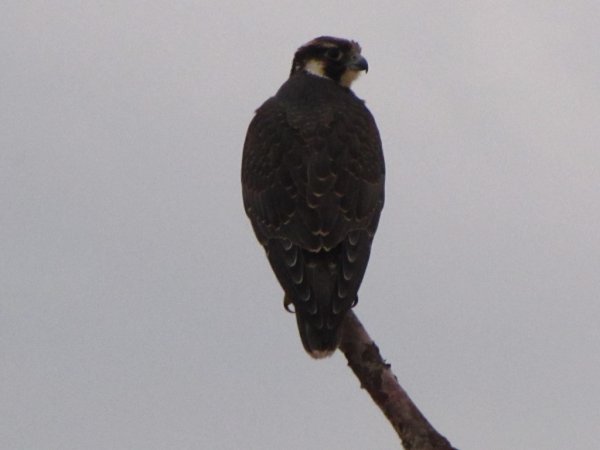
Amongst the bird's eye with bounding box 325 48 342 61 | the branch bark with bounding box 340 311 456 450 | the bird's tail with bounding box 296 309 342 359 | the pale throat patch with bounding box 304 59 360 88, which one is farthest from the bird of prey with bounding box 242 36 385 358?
the bird's eye with bounding box 325 48 342 61

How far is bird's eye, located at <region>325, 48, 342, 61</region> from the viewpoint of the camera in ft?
45.7

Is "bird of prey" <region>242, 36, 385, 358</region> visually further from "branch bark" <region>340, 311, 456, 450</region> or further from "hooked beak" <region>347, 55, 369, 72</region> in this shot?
"hooked beak" <region>347, 55, 369, 72</region>

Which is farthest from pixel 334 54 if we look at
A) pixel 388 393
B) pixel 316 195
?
pixel 388 393

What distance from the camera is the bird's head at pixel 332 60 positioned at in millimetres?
13820

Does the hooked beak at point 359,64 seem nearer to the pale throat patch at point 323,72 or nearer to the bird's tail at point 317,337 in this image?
the pale throat patch at point 323,72

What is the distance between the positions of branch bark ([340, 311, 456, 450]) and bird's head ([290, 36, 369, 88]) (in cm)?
391

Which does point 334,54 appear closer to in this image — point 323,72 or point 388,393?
point 323,72

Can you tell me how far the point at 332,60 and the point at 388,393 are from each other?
5.55m

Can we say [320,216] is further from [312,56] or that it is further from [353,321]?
[312,56]

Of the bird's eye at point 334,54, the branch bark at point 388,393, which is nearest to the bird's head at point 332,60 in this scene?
the bird's eye at point 334,54

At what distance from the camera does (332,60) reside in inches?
548

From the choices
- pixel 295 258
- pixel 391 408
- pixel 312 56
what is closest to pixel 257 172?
pixel 295 258

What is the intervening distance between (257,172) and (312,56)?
81.8 inches

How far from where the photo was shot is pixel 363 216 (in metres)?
11.8
